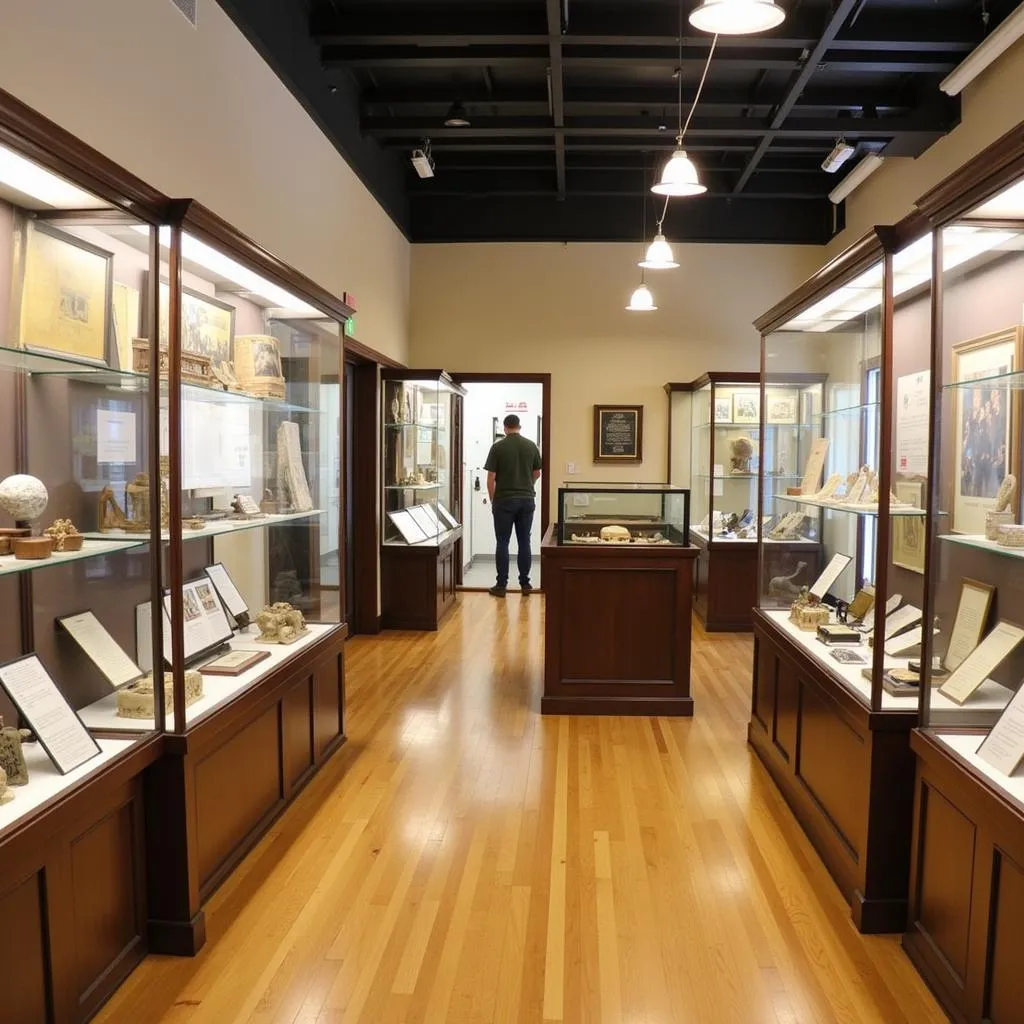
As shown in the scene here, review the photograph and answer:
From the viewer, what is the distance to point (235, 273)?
10.6 ft

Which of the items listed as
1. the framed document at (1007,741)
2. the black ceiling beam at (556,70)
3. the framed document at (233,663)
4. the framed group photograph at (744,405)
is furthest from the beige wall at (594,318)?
the framed document at (1007,741)

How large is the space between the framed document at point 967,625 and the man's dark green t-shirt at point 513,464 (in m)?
6.22

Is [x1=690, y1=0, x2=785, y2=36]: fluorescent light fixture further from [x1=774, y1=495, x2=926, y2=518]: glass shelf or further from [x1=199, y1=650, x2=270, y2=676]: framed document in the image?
[x1=199, y1=650, x2=270, y2=676]: framed document

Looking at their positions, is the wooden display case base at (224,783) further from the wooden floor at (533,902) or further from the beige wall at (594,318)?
the beige wall at (594,318)

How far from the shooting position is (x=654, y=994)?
2449 mm

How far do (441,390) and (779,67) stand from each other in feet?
12.4

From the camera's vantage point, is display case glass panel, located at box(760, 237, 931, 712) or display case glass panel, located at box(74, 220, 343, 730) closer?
display case glass panel, located at box(74, 220, 343, 730)

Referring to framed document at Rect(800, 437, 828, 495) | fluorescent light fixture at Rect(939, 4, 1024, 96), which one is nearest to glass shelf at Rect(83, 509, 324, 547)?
framed document at Rect(800, 437, 828, 495)

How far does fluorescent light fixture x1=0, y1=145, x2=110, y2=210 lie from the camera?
205 cm

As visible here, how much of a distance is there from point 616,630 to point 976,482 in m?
2.68

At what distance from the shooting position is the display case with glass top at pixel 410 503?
743 centimetres

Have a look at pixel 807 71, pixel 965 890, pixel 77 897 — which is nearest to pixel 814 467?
pixel 965 890

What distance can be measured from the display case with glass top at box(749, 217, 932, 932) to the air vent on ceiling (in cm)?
277

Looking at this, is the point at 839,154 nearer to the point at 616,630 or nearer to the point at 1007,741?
the point at 616,630
